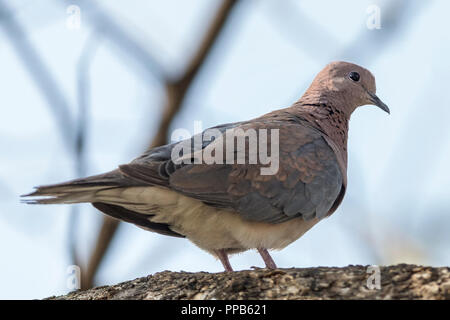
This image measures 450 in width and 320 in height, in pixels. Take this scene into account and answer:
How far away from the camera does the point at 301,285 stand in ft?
10.9

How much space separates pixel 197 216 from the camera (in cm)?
450

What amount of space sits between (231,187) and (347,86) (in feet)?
6.40

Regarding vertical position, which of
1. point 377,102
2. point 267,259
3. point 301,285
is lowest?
point 301,285

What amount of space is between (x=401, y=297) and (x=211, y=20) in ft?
9.87

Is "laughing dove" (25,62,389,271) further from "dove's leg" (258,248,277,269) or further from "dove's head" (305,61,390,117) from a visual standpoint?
"dove's head" (305,61,390,117)

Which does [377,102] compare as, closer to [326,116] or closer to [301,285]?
[326,116]

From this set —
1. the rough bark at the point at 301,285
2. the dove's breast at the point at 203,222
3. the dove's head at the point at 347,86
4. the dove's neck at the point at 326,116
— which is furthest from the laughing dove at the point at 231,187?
the dove's head at the point at 347,86

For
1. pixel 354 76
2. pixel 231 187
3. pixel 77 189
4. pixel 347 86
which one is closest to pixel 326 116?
pixel 347 86

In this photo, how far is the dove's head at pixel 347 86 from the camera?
19.2 feet

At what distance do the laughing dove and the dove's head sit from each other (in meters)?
0.91

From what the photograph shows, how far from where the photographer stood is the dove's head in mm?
5843

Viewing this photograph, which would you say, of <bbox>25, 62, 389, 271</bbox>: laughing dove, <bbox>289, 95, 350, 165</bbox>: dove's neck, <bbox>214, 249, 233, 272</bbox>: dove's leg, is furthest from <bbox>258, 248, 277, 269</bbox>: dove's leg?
<bbox>289, 95, 350, 165</bbox>: dove's neck
